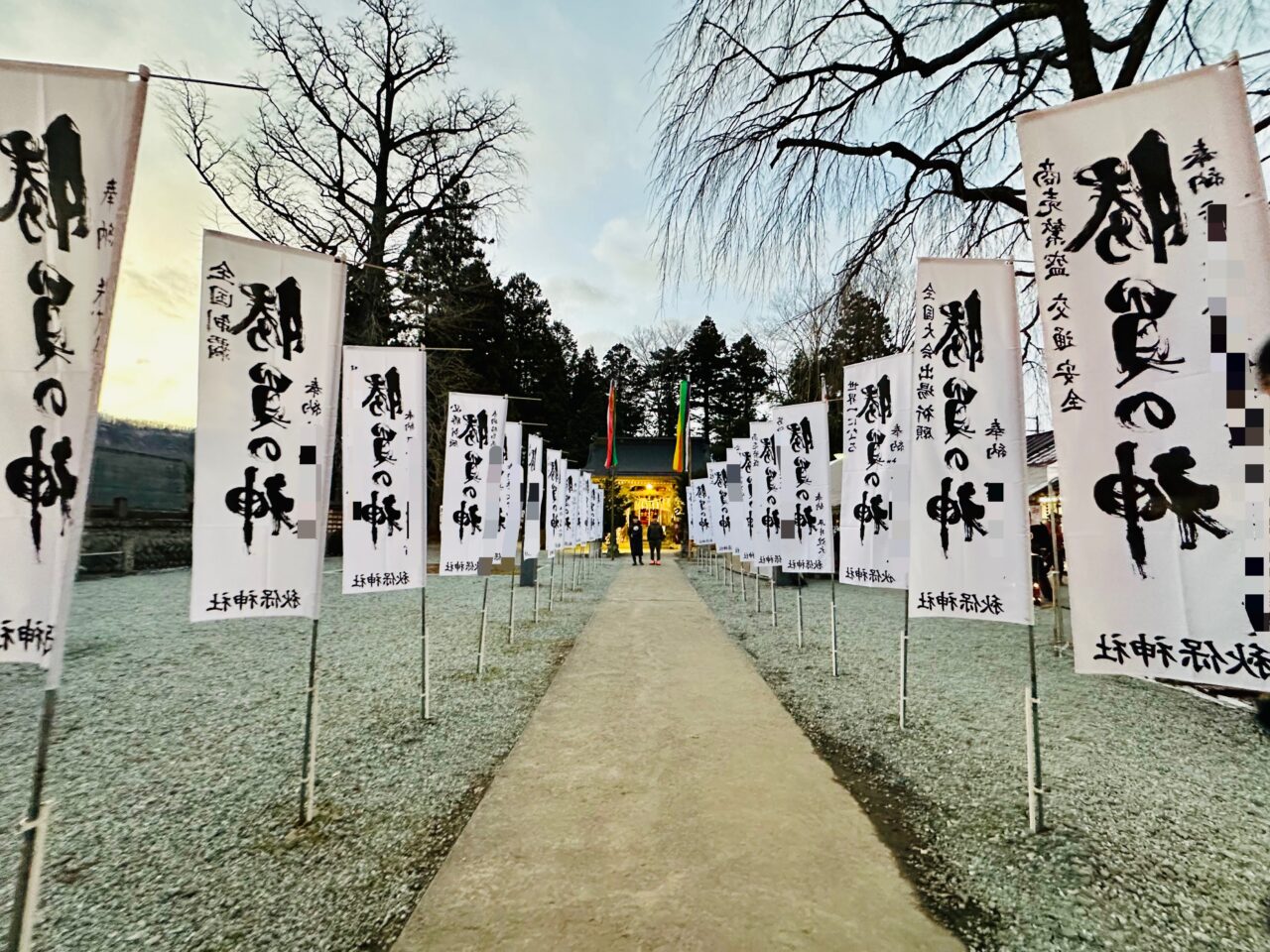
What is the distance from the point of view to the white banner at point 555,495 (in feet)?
37.7

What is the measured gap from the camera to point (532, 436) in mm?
9820

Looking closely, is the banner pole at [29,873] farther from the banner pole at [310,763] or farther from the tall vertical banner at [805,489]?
the tall vertical banner at [805,489]

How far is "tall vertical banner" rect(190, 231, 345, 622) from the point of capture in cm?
274

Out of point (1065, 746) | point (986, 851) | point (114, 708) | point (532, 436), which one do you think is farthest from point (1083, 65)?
point (114, 708)

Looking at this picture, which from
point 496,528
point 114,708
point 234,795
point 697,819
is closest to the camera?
point 697,819

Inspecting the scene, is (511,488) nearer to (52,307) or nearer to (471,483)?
(471,483)

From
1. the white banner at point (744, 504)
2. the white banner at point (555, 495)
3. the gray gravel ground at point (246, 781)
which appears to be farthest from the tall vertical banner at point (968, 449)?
the white banner at point (555, 495)

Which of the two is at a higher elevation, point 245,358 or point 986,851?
point 245,358

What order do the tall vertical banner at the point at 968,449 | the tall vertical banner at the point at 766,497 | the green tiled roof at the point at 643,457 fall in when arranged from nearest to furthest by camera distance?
the tall vertical banner at the point at 968,449 → the tall vertical banner at the point at 766,497 → the green tiled roof at the point at 643,457

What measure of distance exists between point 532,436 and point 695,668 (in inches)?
217

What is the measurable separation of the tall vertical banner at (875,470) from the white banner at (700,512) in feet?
34.5

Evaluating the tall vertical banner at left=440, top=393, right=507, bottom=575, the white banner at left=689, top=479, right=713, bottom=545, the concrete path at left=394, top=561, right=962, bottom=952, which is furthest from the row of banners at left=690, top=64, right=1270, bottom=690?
the white banner at left=689, top=479, right=713, bottom=545

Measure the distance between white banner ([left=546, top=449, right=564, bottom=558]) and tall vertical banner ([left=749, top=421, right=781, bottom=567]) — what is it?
4550mm

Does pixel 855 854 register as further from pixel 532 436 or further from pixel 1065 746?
pixel 532 436
